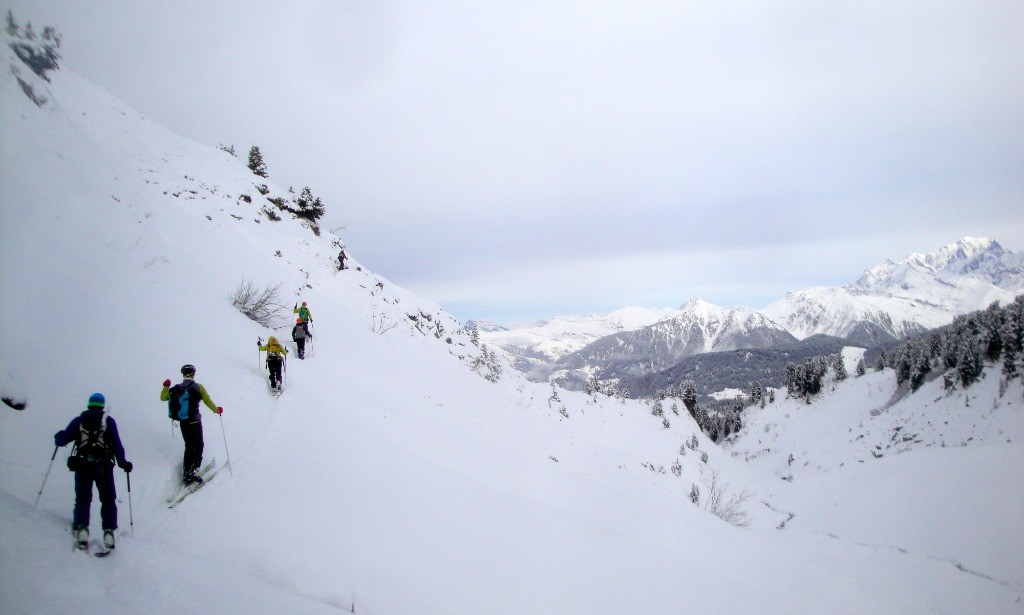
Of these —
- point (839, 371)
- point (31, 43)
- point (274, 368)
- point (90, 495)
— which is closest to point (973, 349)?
point (839, 371)

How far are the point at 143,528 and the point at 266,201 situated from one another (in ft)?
108

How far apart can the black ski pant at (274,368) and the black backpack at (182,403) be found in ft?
11.6

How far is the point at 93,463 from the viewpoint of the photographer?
497 cm

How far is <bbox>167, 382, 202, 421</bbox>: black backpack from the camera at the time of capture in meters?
6.66

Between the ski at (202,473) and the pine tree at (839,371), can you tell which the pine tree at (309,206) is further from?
the pine tree at (839,371)

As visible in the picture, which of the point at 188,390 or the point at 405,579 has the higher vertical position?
the point at 188,390

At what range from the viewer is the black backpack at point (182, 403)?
21.8 ft

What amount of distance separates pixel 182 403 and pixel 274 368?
3.80m

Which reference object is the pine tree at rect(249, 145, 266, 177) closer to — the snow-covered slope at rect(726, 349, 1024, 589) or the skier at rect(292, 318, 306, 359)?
the skier at rect(292, 318, 306, 359)

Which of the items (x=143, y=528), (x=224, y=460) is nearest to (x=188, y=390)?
(x=224, y=460)

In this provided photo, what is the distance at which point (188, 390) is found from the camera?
6.80 meters

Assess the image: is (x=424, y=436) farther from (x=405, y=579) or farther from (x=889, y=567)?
(x=889, y=567)

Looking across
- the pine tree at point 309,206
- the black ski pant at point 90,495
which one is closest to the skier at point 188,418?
the black ski pant at point 90,495

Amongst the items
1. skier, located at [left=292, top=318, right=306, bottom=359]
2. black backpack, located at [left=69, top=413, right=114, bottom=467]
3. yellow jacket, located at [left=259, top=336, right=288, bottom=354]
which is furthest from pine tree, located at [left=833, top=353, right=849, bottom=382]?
black backpack, located at [left=69, top=413, right=114, bottom=467]
